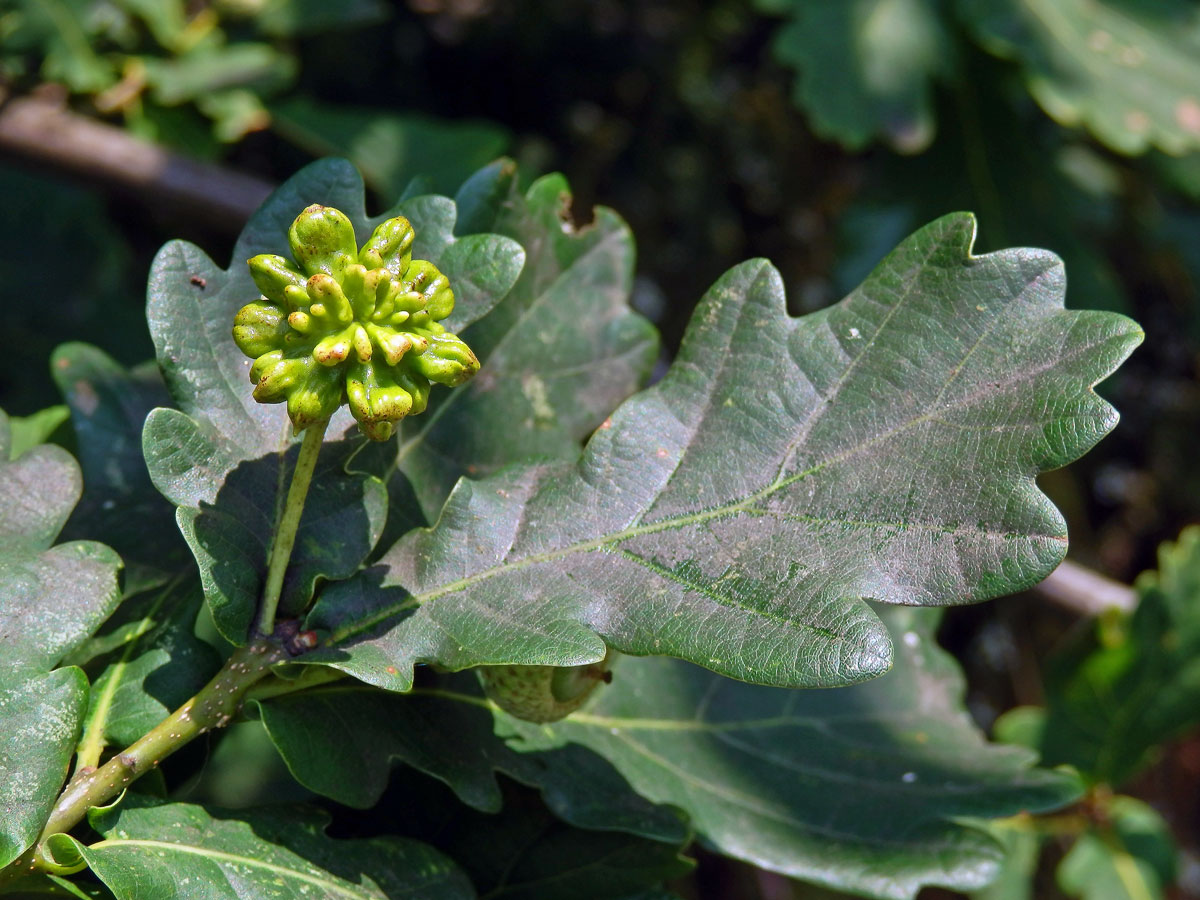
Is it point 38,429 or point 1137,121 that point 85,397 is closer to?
point 38,429

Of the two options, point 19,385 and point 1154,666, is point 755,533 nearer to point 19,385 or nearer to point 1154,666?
point 1154,666

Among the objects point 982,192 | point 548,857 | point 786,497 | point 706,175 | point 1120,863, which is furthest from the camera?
point 706,175

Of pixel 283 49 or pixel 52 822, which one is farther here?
pixel 283 49

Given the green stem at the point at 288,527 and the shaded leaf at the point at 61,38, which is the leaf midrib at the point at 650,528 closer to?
the green stem at the point at 288,527

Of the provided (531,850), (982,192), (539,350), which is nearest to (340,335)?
(539,350)

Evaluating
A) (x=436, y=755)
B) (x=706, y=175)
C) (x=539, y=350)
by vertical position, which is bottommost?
(x=706, y=175)

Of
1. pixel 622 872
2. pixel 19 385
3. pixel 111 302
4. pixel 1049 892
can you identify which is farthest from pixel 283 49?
pixel 1049 892

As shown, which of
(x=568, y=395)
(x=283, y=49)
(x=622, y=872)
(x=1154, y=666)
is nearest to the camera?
(x=622, y=872)

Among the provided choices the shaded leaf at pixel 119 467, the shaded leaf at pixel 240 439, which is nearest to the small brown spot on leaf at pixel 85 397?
the shaded leaf at pixel 119 467
